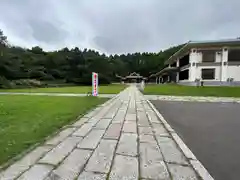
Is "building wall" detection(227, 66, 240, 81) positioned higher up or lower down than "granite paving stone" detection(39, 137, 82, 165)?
higher up

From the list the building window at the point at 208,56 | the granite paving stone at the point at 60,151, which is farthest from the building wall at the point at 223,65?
the granite paving stone at the point at 60,151

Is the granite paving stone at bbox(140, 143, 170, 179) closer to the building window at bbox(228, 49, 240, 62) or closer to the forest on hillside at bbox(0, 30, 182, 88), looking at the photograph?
the building window at bbox(228, 49, 240, 62)

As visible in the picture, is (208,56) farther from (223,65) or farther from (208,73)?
(208,73)

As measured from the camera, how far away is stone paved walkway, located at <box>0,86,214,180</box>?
2227mm

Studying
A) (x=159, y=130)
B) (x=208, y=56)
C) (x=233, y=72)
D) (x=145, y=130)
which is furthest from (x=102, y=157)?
(x=233, y=72)

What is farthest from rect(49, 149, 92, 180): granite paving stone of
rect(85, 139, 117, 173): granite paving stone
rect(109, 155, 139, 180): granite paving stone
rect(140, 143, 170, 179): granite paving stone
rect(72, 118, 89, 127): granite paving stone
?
rect(72, 118, 89, 127): granite paving stone

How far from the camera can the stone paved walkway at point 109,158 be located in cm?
223

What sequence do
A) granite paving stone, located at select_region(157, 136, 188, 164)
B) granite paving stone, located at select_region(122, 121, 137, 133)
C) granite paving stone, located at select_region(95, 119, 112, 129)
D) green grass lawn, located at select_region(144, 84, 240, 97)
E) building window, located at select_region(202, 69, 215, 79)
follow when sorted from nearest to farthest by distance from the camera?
granite paving stone, located at select_region(157, 136, 188, 164)
granite paving stone, located at select_region(122, 121, 137, 133)
granite paving stone, located at select_region(95, 119, 112, 129)
green grass lawn, located at select_region(144, 84, 240, 97)
building window, located at select_region(202, 69, 215, 79)

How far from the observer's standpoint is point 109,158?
2693mm

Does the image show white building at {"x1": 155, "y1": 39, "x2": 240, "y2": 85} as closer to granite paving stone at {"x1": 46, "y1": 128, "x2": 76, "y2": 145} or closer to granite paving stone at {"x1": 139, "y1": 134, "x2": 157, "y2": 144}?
granite paving stone at {"x1": 139, "y1": 134, "x2": 157, "y2": 144}

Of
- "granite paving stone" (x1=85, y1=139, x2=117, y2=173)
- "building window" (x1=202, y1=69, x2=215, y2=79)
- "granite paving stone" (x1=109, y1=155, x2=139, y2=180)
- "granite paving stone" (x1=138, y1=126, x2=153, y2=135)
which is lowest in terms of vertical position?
"granite paving stone" (x1=109, y1=155, x2=139, y2=180)

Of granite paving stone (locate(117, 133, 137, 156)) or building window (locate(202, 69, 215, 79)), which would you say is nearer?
granite paving stone (locate(117, 133, 137, 156))

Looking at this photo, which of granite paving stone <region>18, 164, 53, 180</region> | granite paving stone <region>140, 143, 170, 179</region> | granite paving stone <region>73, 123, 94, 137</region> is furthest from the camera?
granite paving stone <region>73, 123, 94, 137</region>

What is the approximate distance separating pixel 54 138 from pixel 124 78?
6032 cm
